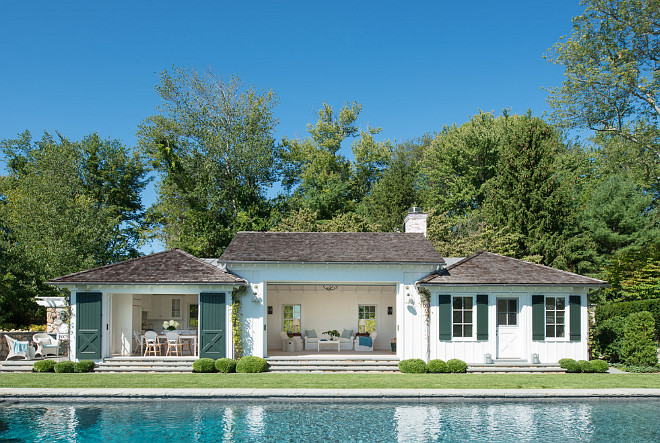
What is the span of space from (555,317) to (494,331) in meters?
2.26

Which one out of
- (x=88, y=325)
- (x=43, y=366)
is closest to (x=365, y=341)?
(x=88, y=325)

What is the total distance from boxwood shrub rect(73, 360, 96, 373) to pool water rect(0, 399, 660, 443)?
468cm

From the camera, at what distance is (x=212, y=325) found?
19.6m

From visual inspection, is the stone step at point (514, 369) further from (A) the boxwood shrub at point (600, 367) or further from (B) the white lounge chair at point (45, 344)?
(B) the white lounge chair at point (45, 344)

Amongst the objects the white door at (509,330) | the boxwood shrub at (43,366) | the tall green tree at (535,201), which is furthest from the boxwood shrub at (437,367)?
the tall green tree at (535,201)

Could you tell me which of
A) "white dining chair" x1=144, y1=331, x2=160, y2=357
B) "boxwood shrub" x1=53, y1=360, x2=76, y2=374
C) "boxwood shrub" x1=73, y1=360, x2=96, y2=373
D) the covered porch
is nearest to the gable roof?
the covered porch

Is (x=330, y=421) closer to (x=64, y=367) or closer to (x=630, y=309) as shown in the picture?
(x=64, y=367)

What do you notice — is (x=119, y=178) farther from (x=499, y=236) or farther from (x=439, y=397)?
(x=439, y=397)

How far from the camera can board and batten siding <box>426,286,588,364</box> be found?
1966cm

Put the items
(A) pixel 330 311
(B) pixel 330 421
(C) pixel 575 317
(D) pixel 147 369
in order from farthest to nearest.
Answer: (A) pixel 330 311 → (C) pixel 575 317 → (D) pixel 147 369 → (B) pixel 330 421

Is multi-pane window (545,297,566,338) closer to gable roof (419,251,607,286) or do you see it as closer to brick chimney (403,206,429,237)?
gable roof (419,251,607,286)

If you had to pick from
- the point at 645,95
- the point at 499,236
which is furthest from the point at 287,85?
the point at 645,95

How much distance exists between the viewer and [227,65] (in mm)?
38562

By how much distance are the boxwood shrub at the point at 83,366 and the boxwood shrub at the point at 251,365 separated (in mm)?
4819
